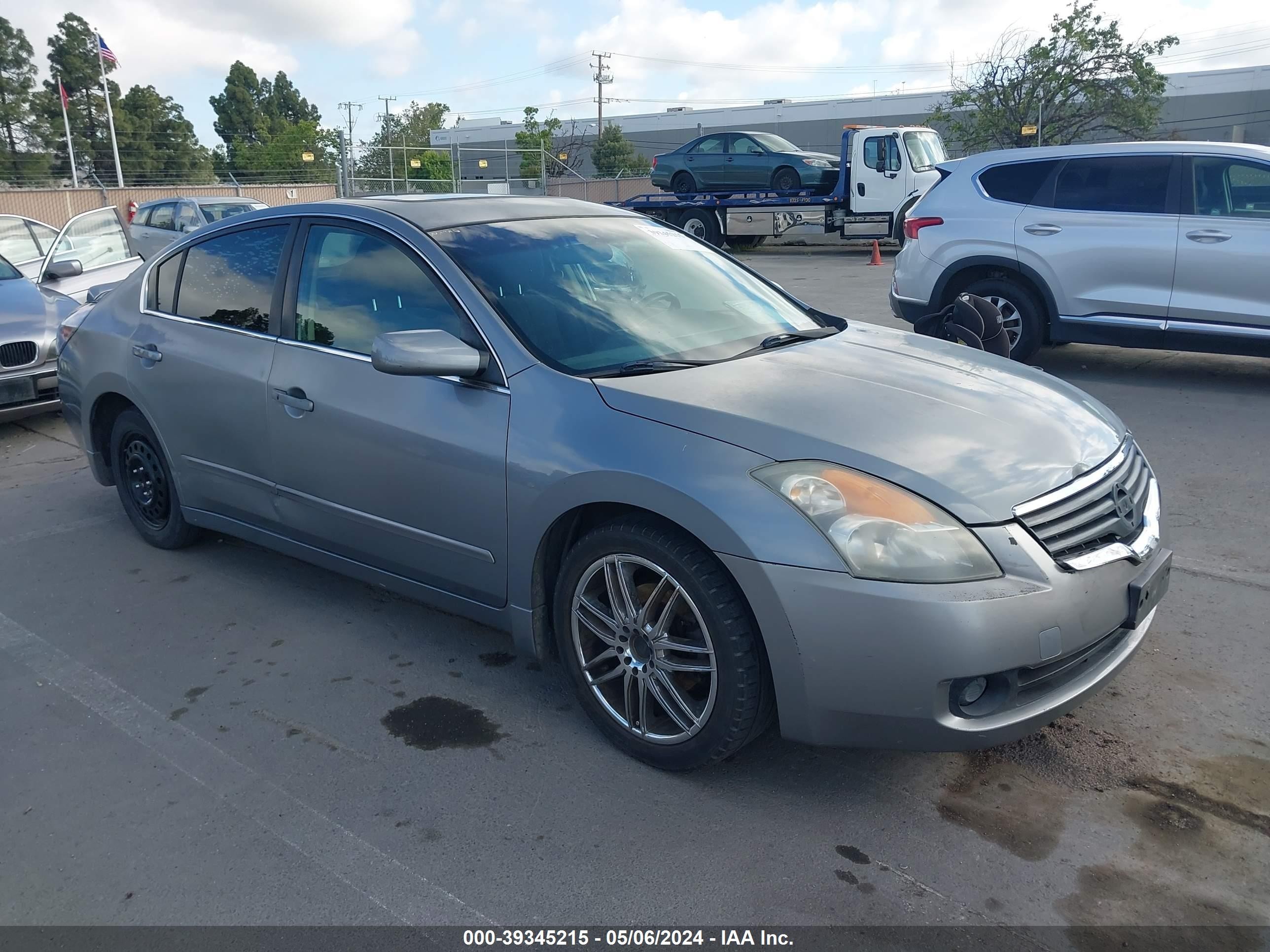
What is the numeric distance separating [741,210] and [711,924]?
72.0 feet

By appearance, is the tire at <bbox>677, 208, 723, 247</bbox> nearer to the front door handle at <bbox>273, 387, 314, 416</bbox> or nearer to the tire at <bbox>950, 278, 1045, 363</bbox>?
the tire at <bbox>950, 278, 1045, 363</bbox>

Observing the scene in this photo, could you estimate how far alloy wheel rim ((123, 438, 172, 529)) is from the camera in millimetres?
4934

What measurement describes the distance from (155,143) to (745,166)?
4720cm

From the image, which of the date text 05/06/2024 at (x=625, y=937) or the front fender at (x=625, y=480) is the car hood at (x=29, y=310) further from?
the date text 05/06/2024 at (x=625, y=937)

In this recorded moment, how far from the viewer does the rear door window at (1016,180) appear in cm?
812

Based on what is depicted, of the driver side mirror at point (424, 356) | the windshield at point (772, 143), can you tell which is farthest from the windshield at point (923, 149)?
the driver side mirror at point (424, 356)

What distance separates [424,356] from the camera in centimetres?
324

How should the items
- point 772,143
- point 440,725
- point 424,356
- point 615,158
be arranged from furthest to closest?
1. point 615,158
2. point 772,143
3. point 440,725
4. point 424,356

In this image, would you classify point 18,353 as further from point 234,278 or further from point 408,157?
point 408,157

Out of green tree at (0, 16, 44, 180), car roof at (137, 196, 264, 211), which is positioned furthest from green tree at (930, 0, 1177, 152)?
green tree at (0, 16, 44, 180)

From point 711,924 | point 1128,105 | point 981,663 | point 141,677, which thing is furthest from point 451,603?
point 1128,105

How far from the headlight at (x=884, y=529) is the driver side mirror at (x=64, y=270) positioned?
324 inches

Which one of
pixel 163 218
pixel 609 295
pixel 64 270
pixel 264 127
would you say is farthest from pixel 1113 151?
pixel 264 127

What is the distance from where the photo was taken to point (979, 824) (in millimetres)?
2818
